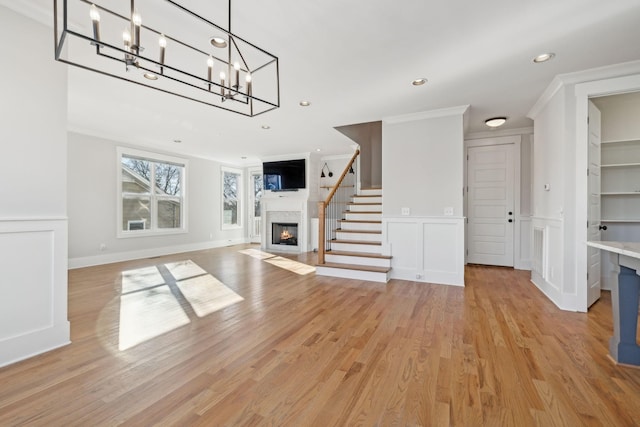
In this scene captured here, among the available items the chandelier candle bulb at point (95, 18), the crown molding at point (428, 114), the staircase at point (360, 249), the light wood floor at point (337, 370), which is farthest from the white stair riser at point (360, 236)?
the chandelier candle bulb at point (95, 18)

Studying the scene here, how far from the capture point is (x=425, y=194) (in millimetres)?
4199

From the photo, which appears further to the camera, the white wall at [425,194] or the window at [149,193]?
the window at [149,193]

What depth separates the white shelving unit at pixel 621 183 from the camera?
3.66 metres

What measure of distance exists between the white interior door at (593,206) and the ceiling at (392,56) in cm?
70

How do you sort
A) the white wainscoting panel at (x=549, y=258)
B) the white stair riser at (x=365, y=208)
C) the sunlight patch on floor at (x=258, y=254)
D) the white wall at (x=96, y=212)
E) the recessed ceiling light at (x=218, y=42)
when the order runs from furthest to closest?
the sunlight patch on floor at (x=258, y=254) → the white stair riser at (x=365, y=208) → the white wall at (x=96, y=212) → the white wainscoting panel at (x=549, y=258) → the recessed ceiling light at (x=218, y=42)

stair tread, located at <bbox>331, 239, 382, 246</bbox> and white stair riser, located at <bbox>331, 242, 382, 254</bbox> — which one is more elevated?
stair tread, located at <bbox>331, 239, 382, 246</bbox>

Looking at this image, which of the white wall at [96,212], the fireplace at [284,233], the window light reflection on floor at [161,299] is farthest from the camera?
the fireplace at [284,233]

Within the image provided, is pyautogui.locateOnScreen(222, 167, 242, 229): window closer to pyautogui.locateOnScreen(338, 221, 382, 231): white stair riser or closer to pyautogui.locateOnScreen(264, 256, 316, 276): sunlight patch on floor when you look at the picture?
pyautogui.locateOnScreen(264, 256, 316, 276): sunlight patch on floor

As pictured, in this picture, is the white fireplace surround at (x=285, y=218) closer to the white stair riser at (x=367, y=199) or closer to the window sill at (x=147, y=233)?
the white stair riser at (x=367, y=199)

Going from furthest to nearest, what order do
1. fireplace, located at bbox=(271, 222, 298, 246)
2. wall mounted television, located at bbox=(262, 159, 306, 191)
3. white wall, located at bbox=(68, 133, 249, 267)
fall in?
fireplace, located at bbox=(271, 222, 298, 246), wall mounted television, located at bbox=(262, 159, 306, 191), white wall, located at bbox=(68, 133, 249, 267)

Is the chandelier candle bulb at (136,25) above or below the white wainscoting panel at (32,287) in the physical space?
above

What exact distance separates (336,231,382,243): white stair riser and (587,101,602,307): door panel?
2.63 metres

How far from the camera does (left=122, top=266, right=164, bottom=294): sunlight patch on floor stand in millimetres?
3899

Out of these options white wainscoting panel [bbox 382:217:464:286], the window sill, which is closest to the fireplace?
the window sill
